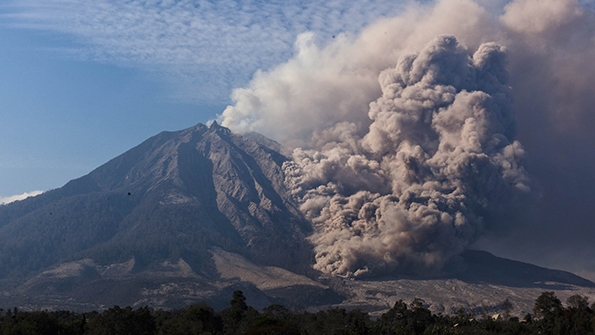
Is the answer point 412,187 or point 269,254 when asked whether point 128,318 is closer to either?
point 412,187

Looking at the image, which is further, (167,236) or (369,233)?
(167,236)

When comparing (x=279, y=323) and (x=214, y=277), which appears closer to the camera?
(x=279, y=323)

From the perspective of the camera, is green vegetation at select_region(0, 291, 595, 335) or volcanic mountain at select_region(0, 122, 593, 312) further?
volcanic mountain at select_region(0, 122, 593, 312)

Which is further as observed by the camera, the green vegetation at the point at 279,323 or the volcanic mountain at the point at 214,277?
the volcanic mountain at the point at 214,277

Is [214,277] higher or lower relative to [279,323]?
higher

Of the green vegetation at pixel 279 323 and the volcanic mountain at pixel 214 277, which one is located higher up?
the volcanic mountain at pixel 214 277

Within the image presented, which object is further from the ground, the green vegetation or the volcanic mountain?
Answer: the volcanic mountain

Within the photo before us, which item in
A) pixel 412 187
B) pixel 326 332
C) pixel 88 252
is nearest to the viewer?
pixel 326 332

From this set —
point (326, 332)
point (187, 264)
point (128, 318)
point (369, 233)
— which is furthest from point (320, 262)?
point (128, 318)
